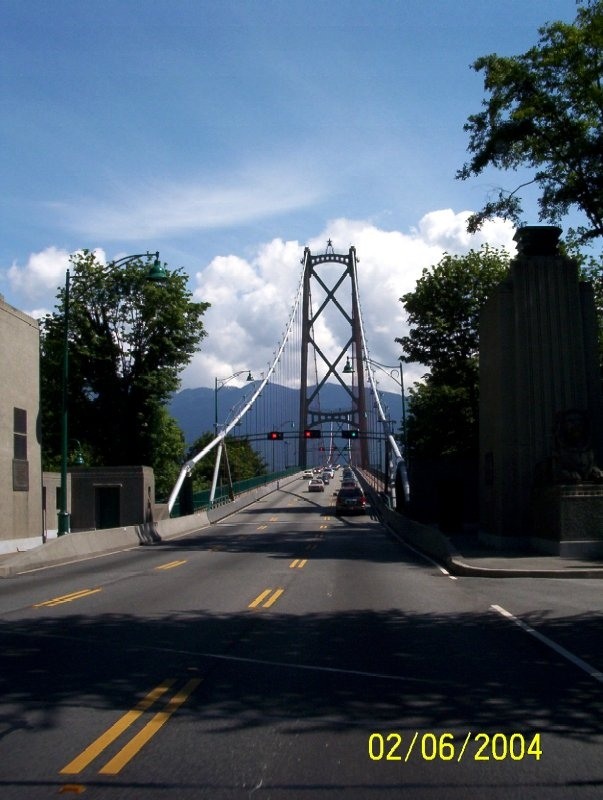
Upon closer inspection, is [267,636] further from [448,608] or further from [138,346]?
[138,346]

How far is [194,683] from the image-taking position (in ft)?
27.4

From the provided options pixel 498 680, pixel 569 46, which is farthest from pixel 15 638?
pixel 569 46

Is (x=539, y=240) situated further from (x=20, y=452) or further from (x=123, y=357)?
(x=123, y=357)

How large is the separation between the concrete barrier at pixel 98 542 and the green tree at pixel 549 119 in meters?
14.3

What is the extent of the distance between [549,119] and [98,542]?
19293mm

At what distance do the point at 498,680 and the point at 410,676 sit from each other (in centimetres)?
81

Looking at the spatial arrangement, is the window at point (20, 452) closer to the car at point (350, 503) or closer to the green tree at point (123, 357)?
the green tree at point (123, 357)

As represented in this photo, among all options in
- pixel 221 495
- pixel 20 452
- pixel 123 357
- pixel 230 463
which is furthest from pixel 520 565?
pixel 230 463

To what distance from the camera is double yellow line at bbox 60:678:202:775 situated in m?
5.89

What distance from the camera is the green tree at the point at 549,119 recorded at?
70.6 feet

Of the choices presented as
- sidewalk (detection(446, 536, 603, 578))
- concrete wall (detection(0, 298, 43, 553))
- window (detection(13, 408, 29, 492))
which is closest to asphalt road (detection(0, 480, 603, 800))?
sidewalk (detection(446, 536, 603, 578))

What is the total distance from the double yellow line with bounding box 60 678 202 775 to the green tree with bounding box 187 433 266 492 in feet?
270

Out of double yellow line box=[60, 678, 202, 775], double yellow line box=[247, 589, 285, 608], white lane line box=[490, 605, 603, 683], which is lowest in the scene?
double yellow line box=[247, 589, 285, 608]

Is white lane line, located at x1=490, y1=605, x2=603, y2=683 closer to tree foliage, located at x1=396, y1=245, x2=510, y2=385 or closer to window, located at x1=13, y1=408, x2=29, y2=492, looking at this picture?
window, located at x1=13, y1=408, x2=29, y2=492
